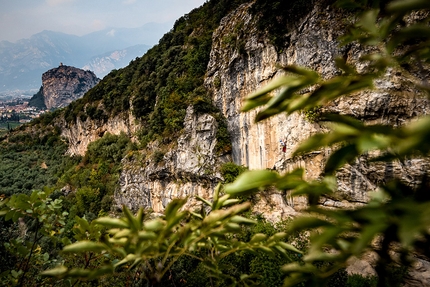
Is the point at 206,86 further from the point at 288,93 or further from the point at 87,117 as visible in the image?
the point at 87,117

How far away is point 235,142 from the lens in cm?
1382

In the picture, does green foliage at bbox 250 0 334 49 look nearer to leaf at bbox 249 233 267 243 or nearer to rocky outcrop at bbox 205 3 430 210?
rocky outcrop at bbox 205 3 430 210

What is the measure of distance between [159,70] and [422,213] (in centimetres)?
2136

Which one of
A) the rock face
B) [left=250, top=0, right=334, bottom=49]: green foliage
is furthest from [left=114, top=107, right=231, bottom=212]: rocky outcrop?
the rock face

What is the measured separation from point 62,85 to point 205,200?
11125cm

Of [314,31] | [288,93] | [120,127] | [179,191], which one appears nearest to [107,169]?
[120,127]

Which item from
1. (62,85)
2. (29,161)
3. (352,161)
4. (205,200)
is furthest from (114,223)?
(62,85)

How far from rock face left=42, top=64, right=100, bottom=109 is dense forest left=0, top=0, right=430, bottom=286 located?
62.5 m

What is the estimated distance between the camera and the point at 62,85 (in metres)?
91.6

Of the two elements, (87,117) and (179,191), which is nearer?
(179,191)

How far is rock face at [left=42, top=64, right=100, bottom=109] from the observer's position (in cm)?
8906

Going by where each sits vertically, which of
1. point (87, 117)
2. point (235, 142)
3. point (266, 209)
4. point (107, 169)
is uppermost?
point (87, 117)

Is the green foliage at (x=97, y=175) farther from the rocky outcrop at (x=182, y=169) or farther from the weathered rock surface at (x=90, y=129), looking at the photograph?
the rocky outcrop at (x=182, y=169)

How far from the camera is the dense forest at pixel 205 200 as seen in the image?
0.52 metres
